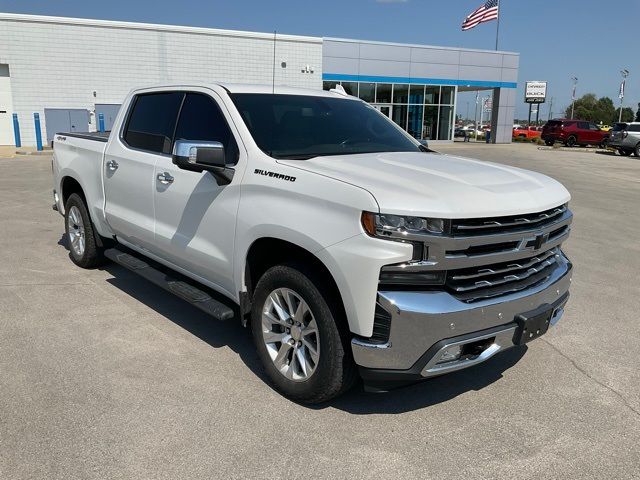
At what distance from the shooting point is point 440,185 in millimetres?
2986

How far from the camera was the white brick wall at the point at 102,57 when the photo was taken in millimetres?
26500

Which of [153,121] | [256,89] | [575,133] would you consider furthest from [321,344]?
[575,133]

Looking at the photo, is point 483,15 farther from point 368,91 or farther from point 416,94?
point 368,91

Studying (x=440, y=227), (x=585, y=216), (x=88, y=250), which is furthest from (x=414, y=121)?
(x=440, y=227)

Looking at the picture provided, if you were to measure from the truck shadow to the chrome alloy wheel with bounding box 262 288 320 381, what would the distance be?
27 cm

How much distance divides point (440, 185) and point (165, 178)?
2.23 m

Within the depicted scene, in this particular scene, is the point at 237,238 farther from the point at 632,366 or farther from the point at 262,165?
the point at 632,366

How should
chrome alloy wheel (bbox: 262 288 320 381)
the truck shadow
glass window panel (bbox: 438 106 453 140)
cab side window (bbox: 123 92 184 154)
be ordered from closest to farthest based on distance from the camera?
chrome alloy wheel (bbox: 262 288 320 381) → the truck shadow → cab side window (bbox: 123 92 184 154) → glass window panel (bbox: 438 106 453 140)

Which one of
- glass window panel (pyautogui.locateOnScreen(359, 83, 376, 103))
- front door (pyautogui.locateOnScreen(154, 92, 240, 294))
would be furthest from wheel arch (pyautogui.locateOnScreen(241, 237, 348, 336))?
glass window panel (pyautogui.locateOnScreen(359, 83, 376, 103))

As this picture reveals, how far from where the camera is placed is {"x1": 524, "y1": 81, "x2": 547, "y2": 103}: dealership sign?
57.5 metres

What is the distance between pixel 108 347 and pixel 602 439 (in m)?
3.34

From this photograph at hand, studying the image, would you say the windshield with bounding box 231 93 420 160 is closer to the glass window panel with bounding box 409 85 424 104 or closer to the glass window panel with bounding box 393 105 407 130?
the glass window panel with bounding box 393 105 407 130

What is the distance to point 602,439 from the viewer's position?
305cm

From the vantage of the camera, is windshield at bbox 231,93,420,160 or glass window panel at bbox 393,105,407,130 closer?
windshield at bbox 231,93,420,160
